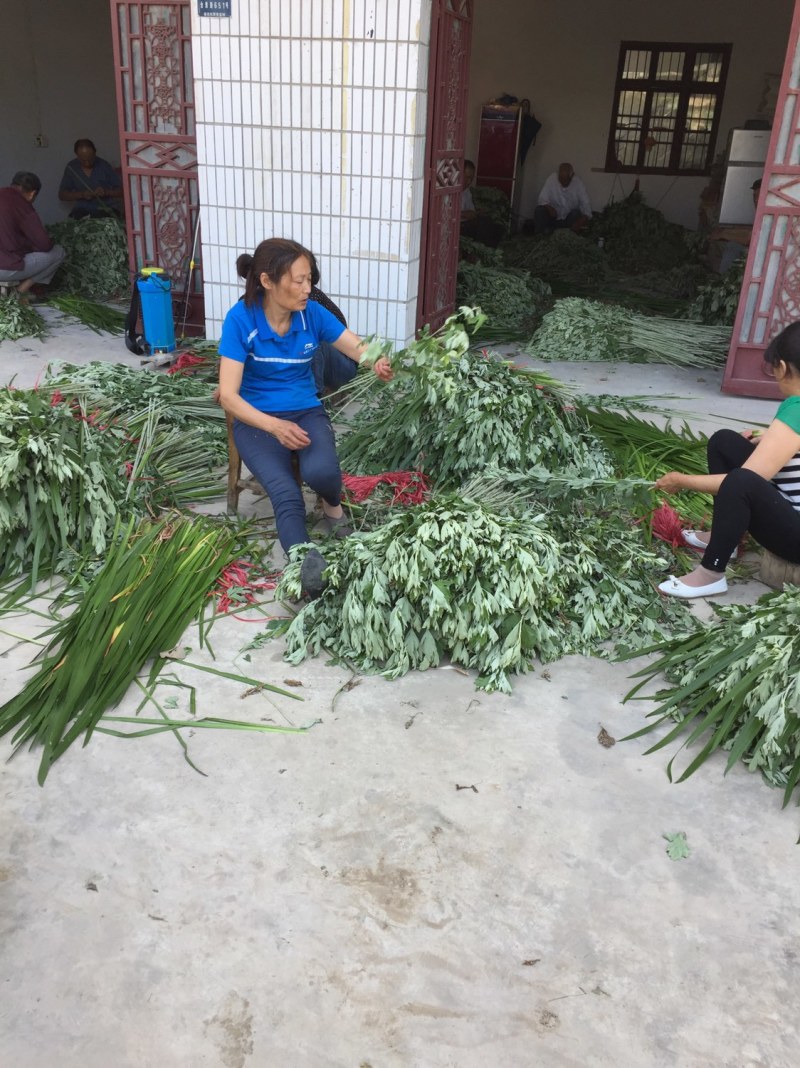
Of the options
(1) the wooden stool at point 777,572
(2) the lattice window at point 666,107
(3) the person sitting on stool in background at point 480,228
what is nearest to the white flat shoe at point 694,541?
(1) the wooden stool at point 777,572

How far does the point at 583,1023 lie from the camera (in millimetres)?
1741

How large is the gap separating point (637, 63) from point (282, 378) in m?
9.81

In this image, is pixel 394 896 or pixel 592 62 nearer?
pixel 394 896

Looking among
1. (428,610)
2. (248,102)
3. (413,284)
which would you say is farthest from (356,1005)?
(248,102)

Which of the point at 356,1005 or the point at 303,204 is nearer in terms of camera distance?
the point at 356,1005

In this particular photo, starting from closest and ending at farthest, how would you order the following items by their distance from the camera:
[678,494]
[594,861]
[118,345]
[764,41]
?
[594,861] → [678,494] → [118,345] → [764,41]

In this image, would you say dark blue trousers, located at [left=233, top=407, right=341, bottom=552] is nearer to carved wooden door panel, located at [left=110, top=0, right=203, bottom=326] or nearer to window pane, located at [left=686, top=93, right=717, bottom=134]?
carved wooden door panel, located at [left=110, top=0, right=203, bottom=326]

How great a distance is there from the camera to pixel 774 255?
17.2 ft

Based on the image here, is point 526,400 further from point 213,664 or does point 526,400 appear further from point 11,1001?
point 11,1001

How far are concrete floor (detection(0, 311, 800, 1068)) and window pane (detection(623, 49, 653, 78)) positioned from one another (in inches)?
420

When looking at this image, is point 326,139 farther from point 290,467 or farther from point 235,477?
point 290,467

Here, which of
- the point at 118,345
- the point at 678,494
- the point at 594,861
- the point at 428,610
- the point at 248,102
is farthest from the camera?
the point at 118,345

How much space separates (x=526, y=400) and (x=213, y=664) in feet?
5.68

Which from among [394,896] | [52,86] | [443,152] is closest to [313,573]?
[394,896]
